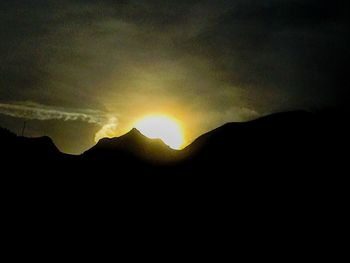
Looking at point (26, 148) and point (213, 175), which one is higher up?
point (26, 148)

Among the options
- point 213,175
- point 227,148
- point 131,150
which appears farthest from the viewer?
point 131,150

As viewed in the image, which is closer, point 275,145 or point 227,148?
point 275,145

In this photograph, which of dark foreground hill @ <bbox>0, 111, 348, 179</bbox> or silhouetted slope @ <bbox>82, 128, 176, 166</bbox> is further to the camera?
silhouetted slope @ <bbox>82, 128, 176, 166</bbox>

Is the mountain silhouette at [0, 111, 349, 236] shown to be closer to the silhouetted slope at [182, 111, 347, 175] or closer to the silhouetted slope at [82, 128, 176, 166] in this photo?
the silhouetted slope at [182, 111, 347, 175]

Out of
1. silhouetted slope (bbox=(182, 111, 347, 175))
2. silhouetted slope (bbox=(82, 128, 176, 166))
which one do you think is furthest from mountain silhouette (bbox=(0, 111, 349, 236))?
silhouetted slope (bbox=(82, 128, 176, 166))

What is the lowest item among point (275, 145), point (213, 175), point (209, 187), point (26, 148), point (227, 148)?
point (209, 187)

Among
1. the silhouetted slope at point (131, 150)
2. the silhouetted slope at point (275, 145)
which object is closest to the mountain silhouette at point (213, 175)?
the silhouetted slope at point (275, 145)

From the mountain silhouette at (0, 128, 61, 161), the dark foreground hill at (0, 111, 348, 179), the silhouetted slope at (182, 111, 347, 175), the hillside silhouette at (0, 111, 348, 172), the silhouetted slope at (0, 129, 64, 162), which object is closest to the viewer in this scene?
the silhouetted slope at (182, 111, 347, 175)

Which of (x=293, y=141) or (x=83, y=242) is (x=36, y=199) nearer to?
(x=83, y=242)

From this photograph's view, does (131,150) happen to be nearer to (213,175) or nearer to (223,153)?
(223,153)

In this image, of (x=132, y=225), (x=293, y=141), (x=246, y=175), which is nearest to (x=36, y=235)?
(x=132, y=225)

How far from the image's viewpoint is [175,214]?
4500 inches

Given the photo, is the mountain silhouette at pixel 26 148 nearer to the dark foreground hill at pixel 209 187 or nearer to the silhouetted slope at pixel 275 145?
the dark foreground hill at pixel 209 187

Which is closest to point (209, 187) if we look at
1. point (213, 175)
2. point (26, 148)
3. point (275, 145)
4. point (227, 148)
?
point (213, 175)
